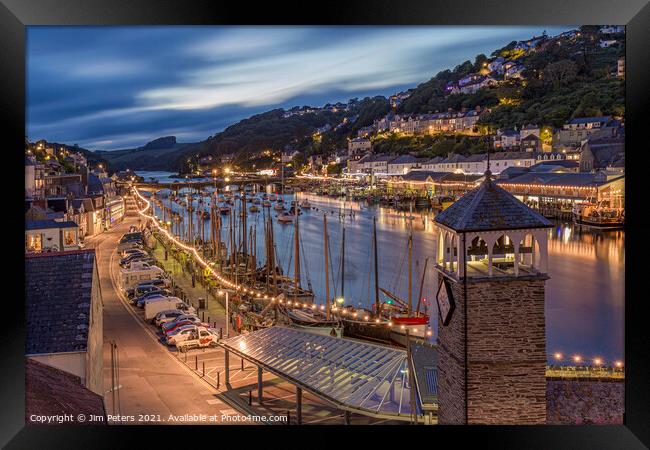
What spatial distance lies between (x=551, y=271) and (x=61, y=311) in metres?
12.2

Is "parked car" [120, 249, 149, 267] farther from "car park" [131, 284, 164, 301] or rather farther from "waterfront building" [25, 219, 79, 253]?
"waterfront building" [25, 219, 79, 253]

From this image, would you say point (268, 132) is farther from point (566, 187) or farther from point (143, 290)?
point (566, 187)

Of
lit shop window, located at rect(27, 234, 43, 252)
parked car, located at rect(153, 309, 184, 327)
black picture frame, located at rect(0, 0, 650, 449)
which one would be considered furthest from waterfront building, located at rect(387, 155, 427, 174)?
black picture frame, located at rect(0, 0, 650, 449)

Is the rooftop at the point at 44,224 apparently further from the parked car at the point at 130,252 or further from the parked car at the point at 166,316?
the parked car at the point at 130,252


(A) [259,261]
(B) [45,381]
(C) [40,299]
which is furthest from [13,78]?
(A) [259,261]

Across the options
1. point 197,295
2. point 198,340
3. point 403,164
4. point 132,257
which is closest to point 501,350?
point 198,340

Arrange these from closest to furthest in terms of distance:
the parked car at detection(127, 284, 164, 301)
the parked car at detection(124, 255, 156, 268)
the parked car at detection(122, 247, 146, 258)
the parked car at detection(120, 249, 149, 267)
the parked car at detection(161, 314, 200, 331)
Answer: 1. the parked car at detection(161, 314, 200, 331)
2. the parked car at detection(127, 284, 164, 301)
3. the parked car at detection(124, 255, 156, 268)
4. the parked car at detection(120, 249, 149, 267)
5. the parked car at detection(122, 247, 146, 258)

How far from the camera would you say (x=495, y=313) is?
337cm

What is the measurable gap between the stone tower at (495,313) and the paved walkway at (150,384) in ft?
5.68

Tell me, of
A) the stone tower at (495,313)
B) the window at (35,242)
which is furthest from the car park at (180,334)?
the stone tower at (495,313)

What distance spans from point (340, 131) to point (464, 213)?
28.1m

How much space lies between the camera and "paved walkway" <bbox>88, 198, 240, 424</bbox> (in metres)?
4.99

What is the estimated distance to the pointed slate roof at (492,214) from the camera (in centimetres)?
345

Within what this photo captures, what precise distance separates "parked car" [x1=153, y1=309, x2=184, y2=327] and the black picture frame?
4.00 m
